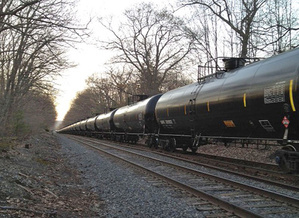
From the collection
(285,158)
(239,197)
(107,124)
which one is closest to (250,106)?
(285,158)

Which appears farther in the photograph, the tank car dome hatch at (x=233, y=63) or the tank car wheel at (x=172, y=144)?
the tank car wheel at (x=172, y=144)

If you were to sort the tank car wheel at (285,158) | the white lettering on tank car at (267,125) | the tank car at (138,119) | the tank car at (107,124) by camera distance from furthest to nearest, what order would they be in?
the tank car at (107,124) < the tank car at (138,119) < the white lettering on tank car at (267,125) < the tank car wheel at (285,158)

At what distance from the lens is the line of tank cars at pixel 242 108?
7547 mm

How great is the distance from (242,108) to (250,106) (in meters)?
0.40

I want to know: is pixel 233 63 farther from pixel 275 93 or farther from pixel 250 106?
pixel 275 93

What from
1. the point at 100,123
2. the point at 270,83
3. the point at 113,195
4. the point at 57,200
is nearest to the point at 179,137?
the point at 270,83

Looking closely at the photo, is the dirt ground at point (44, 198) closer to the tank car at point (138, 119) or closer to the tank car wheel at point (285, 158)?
the tank car wheel at point (285, 158)

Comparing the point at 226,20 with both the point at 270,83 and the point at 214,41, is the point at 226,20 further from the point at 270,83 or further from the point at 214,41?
the point at 270,83

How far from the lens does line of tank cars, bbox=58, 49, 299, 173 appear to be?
7.55 meters

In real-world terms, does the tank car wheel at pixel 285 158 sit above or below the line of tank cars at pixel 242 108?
below

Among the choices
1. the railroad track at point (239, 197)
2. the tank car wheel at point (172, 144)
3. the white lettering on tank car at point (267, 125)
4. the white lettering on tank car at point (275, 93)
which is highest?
the white lettering on tank car at point (275, 93)

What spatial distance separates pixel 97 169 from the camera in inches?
428

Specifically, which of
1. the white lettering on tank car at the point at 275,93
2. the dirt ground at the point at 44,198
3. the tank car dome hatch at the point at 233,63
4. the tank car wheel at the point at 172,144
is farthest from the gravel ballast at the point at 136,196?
the tank car wheel at the point at 172,144

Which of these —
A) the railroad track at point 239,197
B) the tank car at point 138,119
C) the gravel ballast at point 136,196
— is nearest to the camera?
the railroad track at point 239,197
